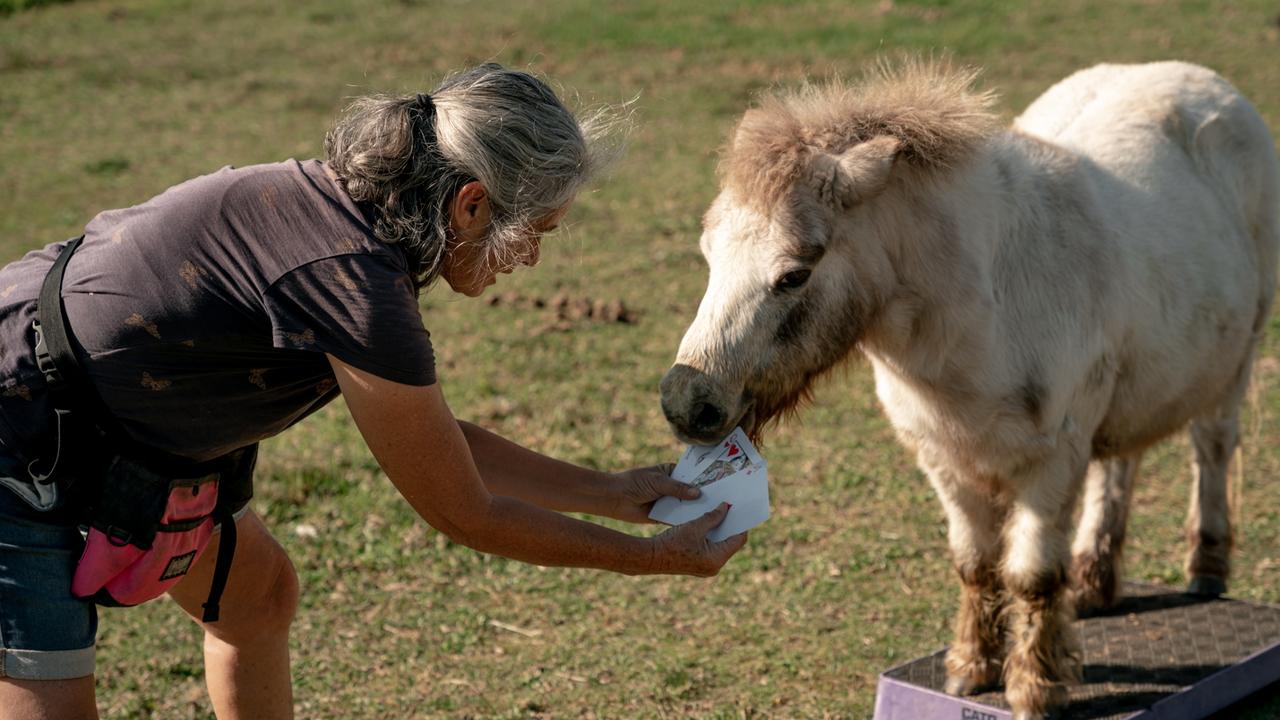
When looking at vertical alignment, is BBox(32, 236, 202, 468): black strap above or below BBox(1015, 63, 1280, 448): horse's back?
above

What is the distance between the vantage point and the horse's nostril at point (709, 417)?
314 centimetres

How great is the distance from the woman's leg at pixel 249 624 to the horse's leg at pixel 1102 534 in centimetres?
272

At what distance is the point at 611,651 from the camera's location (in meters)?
4.50

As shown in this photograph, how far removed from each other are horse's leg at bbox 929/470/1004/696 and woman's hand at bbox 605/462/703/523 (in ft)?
3.81

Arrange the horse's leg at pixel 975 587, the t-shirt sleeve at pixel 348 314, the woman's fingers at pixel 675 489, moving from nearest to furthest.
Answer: the t-shirt sleeve at pixel 348 314, the woman's fingers at pixel 675 489, the horse's leg at pixel 975 587

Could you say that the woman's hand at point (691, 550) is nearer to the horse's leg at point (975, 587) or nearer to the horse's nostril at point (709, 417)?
the horse's nostril at point (709, 417)

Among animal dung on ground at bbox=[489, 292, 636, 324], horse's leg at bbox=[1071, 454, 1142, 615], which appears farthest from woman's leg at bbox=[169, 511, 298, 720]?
animal dung on ground at bbox=[489, 292, 636, 324]

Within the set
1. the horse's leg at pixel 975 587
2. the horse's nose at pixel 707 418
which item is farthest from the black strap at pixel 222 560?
the horse's leg at pixel 975 587

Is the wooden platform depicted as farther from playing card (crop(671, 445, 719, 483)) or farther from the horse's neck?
playing card (crop(671, 445, 719, 483))

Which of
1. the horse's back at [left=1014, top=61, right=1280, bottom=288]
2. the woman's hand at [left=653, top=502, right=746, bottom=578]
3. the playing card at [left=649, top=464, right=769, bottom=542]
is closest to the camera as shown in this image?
the woman's hand at [left=653, top=502, right=746, bottom=578]

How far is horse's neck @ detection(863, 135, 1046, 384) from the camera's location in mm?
3457

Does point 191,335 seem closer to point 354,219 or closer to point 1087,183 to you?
point 354,219

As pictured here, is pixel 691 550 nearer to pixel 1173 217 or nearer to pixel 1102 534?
pixel 1173 217

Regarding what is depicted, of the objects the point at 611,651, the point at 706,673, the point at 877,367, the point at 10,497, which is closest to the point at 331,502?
the point at 611,651
